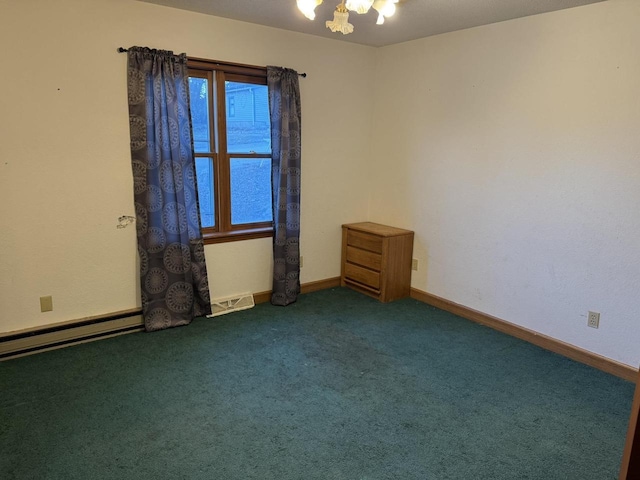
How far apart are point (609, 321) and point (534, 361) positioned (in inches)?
21.5

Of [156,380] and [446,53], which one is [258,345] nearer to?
[156,380]

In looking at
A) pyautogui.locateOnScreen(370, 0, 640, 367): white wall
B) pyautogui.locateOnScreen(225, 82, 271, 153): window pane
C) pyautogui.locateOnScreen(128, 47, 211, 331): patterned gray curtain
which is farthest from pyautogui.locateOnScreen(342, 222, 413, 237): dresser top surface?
pyautogui.locateOnScreen(128, 47, 211, 331): patterned gray curtain

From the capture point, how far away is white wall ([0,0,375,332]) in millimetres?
2814

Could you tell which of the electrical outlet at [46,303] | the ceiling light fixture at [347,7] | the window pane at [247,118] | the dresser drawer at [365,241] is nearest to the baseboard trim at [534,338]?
the dresser drawer at [365,241]

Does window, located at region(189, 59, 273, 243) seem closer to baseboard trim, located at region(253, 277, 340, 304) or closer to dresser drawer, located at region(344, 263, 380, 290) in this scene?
baseboard trim, located at region(253, 277, 340, 304)

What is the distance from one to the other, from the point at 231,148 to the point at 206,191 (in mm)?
421

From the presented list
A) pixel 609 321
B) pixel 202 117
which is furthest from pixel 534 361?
pixel 202 117

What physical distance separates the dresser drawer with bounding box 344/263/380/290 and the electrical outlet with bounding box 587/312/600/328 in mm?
1725

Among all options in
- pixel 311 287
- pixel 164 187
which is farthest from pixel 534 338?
pixel 164 187

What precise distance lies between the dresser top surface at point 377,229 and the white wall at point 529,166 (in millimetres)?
124

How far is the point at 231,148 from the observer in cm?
374

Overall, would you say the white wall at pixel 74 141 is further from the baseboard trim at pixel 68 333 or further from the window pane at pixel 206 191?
the window pane at pixel 206 191

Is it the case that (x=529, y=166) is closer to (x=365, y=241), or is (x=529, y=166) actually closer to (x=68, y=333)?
(x=365, y=241)

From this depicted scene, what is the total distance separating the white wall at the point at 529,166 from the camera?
2.82 m
